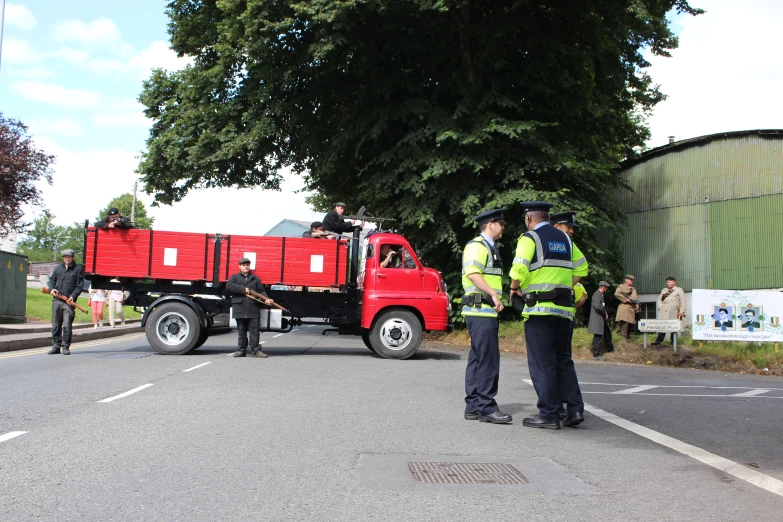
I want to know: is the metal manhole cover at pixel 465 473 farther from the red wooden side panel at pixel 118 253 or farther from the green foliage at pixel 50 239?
the green foliage at pixel 50 239

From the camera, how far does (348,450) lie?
5641mm

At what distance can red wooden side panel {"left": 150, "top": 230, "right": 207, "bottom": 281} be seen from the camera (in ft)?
50.0

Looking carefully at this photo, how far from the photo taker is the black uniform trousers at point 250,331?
47.5 ft

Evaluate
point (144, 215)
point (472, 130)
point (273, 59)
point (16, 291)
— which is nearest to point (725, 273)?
point (472, 130)

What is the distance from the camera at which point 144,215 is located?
315ft

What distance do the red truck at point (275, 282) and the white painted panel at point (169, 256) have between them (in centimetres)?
2

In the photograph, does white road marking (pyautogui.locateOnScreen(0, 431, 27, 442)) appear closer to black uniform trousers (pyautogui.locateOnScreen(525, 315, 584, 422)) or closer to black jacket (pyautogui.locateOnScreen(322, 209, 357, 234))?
black uniform trousers (pyautogui.locateOnScreen(525, 315, 584, 422))

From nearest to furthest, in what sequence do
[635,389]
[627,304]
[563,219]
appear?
[563,219] → [635,389] → [627,304]

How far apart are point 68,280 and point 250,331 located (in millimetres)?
3575

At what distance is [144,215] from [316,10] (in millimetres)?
82891

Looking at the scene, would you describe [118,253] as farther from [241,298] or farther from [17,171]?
[17,171]

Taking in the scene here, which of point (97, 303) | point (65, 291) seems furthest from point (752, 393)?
point (97, 303)

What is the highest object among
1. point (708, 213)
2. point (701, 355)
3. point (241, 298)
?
point (708, 213)

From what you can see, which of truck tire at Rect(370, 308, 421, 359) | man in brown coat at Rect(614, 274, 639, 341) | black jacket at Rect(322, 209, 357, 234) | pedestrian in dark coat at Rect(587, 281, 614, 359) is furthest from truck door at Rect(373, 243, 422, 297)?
man in brown coat at Rect(614, 274, 639, 341)
